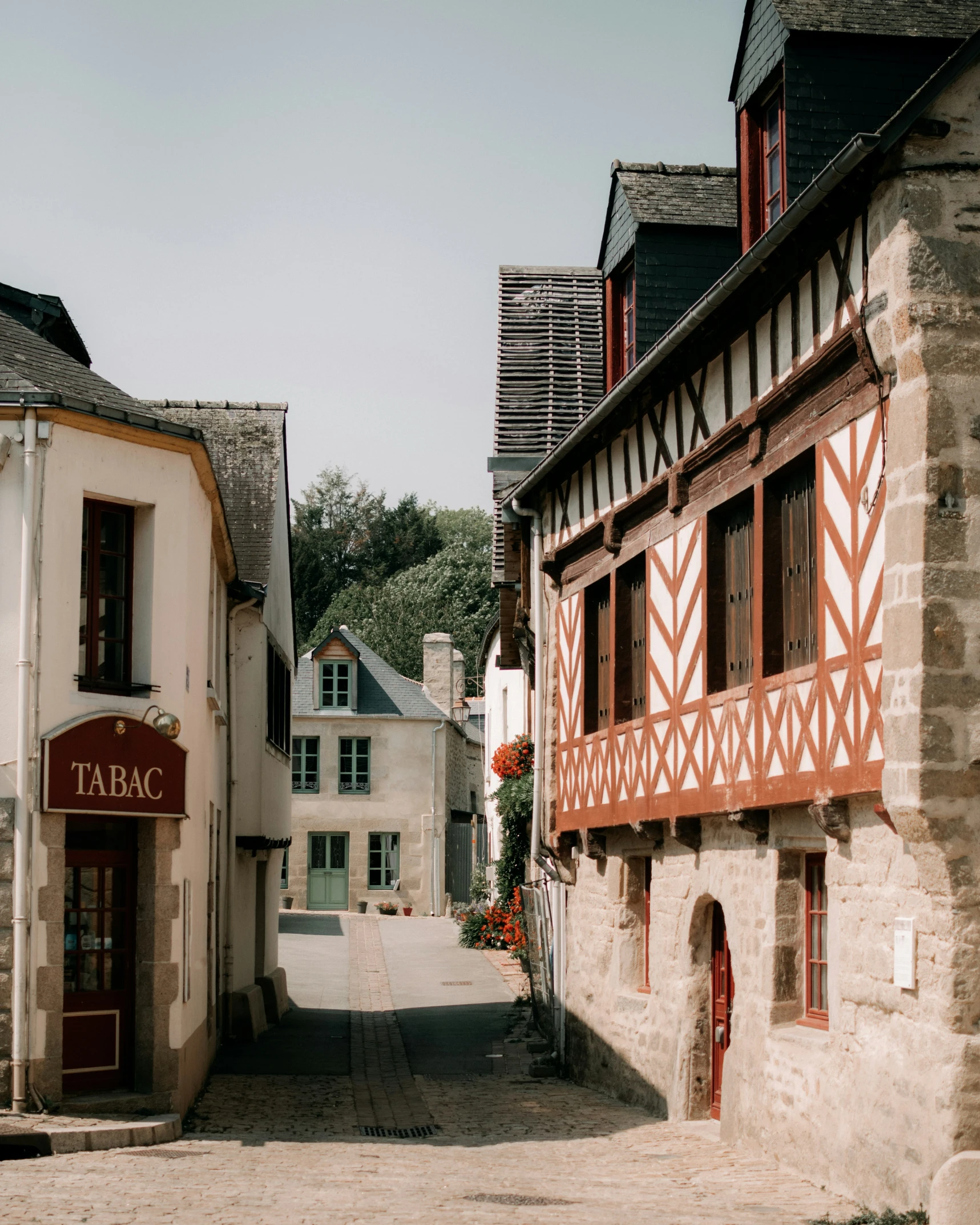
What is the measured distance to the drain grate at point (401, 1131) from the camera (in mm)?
11039

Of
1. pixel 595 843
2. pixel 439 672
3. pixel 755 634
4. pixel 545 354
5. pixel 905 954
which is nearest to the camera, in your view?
pixel 905 954

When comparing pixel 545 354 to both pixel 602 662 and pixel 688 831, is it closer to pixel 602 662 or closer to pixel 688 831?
pixel 602 662

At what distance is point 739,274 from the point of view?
9312mm

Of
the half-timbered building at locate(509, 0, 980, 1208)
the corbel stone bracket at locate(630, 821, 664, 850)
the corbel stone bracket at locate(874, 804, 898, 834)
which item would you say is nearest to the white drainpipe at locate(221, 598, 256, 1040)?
the half-timbered building at locate(509, 0, 980, 1208)

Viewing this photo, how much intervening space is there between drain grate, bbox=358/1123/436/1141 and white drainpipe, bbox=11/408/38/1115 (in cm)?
258

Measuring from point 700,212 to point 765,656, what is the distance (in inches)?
211

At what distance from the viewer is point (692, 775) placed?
11.0 metres

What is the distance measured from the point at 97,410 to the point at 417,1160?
549cm

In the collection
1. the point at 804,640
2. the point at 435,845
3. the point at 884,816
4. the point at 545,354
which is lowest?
the point at 435,845

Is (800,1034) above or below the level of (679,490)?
below

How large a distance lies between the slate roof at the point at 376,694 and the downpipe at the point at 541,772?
64.6 ft

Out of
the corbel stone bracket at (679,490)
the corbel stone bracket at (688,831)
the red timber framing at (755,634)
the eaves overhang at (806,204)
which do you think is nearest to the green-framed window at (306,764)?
the red timber framing at (755,634)

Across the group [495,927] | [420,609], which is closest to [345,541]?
[420,609]

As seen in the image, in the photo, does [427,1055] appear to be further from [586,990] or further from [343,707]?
[343,707]
